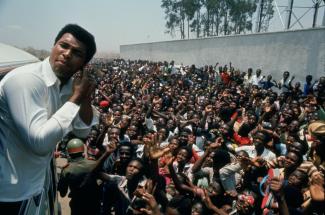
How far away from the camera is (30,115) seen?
121 centimetres

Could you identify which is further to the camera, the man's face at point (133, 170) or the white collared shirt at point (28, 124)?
the man's face at point (133, 170)

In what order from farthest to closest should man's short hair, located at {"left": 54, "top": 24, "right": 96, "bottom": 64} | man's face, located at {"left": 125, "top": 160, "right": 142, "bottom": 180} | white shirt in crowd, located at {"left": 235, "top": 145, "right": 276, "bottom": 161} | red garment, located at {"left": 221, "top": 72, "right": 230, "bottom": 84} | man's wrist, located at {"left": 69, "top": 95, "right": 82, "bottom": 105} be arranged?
red garment, located at {"left": 221, "top": 72, "right": 230, "bottom": 84} < white shirt in crowd, located at {"left": 235, "top": 145, "right": 276, "bottom": 161} < man's face, located at {"left": 125, "top": 160, "right": 142, "bottom": 180} < man's short hair, located at {"left": 54, "top": 24, "right": 96, "bottom": 64} < man's wrist, located at {"left": 69, "top": 95, "right": 82, "bottom": 105}

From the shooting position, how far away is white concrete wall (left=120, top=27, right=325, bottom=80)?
429 inches

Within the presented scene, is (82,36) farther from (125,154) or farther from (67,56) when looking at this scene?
(125,154)

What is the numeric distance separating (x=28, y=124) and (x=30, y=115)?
0.03 meters

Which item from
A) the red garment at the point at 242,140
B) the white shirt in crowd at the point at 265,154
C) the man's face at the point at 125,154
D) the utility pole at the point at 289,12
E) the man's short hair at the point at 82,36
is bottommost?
the red garment at the point at 242,140

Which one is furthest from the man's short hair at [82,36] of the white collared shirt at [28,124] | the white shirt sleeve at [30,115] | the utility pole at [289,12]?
the utility pole at [289,12]

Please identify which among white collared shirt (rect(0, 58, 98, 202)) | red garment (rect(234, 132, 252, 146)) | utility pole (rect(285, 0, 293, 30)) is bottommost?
red garment (rect(234, 132, 252, 146))

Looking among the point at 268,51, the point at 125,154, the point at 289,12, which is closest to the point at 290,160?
the point at 125,154

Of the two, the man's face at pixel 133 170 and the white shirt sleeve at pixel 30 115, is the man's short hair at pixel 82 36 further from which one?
the man's face at pixel 133 170

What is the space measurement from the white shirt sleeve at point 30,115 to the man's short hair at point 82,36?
1.17 ft

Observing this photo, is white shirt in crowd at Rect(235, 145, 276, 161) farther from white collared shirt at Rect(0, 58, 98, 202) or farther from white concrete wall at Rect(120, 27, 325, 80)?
white concrete wall at Rect(120, 27, 325, 80)

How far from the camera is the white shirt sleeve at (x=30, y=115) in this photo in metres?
→ 1.20

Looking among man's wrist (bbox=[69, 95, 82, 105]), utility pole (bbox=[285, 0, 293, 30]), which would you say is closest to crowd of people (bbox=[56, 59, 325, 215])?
man's wrist (bbox=[69, 95, 82, 105])
